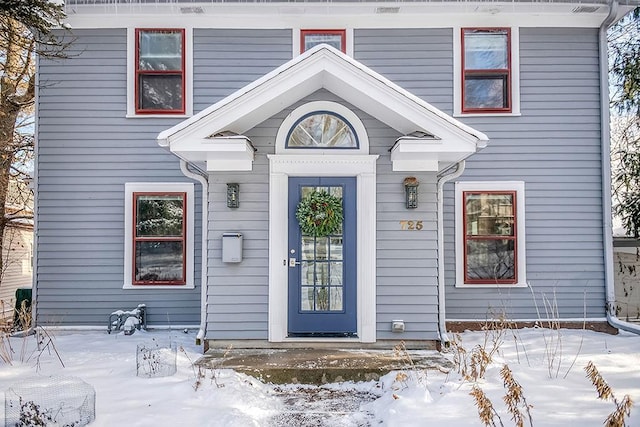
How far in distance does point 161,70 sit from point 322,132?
10.3 feet

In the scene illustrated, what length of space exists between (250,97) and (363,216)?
1857mm

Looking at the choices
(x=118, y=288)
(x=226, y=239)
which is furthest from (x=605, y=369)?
(x=118, y=288)

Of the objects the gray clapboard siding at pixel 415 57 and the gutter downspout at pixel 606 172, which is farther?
the gray clapboard siding at pixel 415 57

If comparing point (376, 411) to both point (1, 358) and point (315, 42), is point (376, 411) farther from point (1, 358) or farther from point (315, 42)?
point (315, 42)

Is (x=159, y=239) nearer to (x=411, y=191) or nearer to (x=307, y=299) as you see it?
(x=307, y=299)

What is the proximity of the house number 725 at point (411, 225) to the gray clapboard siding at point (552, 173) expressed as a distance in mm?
1678

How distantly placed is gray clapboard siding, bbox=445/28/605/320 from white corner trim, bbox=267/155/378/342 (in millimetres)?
1988

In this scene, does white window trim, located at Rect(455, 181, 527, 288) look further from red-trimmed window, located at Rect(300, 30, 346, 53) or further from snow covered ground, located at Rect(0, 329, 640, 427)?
red-trimmed window, located at Rect(300, 30, 346, 53)

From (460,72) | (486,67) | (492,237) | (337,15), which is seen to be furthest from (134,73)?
(492,237)

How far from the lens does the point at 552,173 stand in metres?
7.11

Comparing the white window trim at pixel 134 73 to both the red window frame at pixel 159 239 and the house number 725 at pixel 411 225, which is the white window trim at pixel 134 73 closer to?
the red window frame at pixel 159 239

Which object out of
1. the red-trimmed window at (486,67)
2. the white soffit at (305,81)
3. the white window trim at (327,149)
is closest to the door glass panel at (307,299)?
the white window trim at (327,149)

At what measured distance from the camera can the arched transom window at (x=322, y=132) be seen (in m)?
5.63

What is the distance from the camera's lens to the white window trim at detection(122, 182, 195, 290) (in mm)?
7051
